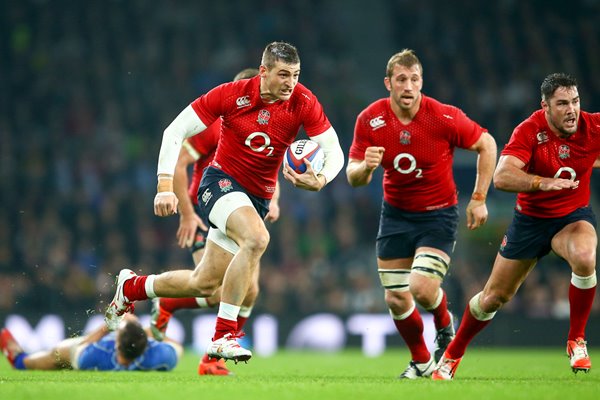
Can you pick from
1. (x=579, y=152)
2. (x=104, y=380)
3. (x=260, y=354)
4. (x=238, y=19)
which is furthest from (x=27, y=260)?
(x=579, y=152)

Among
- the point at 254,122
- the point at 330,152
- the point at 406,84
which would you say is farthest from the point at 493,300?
the point at 254,122

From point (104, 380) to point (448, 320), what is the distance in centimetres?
292

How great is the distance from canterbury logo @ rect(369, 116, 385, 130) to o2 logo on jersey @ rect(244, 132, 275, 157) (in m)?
0.95

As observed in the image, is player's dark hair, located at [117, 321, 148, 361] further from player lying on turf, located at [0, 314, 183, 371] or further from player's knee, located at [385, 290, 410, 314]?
player's knee, located at [385, 290, 410, 314]

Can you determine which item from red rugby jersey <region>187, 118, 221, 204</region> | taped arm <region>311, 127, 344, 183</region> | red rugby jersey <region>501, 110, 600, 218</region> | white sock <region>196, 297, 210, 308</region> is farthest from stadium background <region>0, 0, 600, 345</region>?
taped arm <region>311, 127, 344, 183</region>

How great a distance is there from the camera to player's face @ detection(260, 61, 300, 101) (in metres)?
7.97

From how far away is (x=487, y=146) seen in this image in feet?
27.7

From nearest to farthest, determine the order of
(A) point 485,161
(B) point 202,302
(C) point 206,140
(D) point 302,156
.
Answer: (D) point 302,156, (A) point 485,161, (C) point 206,140, (B) point 202,302

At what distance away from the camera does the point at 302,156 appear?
25.6 ft

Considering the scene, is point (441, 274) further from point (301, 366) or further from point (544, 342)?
point (544, 342)

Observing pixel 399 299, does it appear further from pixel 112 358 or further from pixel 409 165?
pixel 112 358

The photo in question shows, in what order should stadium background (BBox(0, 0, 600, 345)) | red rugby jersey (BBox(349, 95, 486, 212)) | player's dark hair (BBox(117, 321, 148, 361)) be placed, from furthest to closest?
stadium background (BBox(0, 0, 600, 345)) → player's dark hair (BBox(117, 321, 148, 361)) → red rugby jersey (BBox(349, 95, 486, 212))

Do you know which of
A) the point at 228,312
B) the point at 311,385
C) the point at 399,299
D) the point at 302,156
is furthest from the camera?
the point at 399,299

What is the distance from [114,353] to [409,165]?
3.15 m
